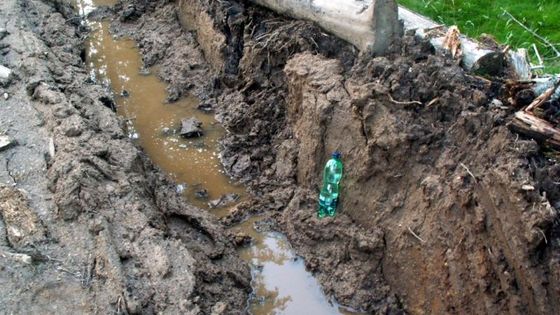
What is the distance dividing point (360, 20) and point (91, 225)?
10.8 ft

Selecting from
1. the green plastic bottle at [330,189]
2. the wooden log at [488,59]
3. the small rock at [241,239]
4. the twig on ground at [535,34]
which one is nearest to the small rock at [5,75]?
the small rock at [241,239]

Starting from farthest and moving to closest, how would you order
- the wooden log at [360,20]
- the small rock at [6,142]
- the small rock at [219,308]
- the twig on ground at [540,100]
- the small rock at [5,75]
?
the small rock at [5,75], the wooden log at [360,20], the small rock at [6,142], the twig on ground at [540,100], the small rock at [219,308]

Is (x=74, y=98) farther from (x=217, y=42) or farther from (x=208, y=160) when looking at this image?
(x=217, y=42)

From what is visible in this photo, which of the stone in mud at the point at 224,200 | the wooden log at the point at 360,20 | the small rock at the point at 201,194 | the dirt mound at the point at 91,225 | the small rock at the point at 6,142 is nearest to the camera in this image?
the dirt mound at the point at 91,225

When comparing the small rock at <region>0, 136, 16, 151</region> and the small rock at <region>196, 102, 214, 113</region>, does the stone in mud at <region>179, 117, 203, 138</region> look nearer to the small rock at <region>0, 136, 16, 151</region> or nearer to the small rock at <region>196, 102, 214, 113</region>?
the small rock at <region>196, 102, 214, 113</region>

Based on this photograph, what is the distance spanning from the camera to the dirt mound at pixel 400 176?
4.23 metres

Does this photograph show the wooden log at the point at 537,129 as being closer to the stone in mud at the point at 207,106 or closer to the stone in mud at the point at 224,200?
the stone in mud at the point at 224,200

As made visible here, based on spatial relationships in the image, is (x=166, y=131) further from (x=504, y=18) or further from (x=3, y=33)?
(x=504, y=18)

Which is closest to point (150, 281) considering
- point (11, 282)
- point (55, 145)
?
point (11, 282)

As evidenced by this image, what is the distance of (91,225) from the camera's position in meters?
4.58

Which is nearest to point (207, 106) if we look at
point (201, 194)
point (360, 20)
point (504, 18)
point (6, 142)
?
point (201, 194)

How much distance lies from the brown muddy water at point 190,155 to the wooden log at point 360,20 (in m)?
2.03

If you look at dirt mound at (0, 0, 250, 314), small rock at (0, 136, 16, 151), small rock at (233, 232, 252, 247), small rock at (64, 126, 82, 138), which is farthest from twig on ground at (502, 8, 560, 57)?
Answer: small rock at (0, 136, 16, 151)

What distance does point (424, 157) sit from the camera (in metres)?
5.12
